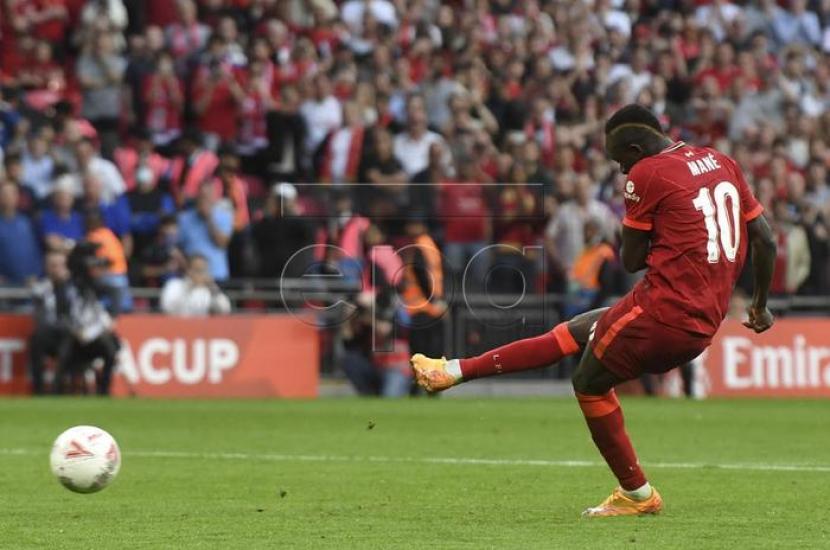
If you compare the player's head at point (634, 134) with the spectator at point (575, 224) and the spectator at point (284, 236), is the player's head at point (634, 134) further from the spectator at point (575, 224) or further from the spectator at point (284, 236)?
the spectator at point (575, 224)

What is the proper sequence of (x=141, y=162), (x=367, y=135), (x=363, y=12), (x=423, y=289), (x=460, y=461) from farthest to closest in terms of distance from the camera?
(x=363, y=12) < (x=367, y=135) < (x=141, y=162) < (x=423, y=289) < (x=460, y=461)

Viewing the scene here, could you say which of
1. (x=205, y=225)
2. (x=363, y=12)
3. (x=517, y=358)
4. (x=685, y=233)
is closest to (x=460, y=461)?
(x=517, y=358)

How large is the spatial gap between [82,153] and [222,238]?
6.42 ft

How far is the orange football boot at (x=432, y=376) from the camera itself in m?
9.47

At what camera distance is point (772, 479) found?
37.8 ft

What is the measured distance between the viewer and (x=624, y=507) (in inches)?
370

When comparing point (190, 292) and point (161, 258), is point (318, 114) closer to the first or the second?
point (161, 258)

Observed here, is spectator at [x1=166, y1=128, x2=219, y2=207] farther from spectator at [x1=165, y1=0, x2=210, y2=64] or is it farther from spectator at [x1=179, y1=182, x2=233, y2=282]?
spectator at [x1=165, y1=0, x2=210, y2=64]

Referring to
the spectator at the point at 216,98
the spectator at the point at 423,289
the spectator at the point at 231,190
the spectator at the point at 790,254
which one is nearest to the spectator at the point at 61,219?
the spectator at the point at 231,190

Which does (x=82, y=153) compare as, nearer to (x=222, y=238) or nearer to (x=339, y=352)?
(x=222, y=238)

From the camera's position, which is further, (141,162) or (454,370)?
(141,162)

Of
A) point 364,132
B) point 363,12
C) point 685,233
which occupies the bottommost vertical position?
point 685,233

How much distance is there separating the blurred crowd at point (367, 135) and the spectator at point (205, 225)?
0.09 ft

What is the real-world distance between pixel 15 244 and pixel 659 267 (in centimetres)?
1341
